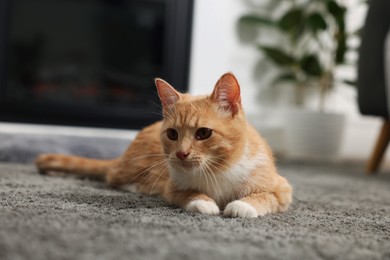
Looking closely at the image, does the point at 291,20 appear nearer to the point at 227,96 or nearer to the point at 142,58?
the point at 142,58

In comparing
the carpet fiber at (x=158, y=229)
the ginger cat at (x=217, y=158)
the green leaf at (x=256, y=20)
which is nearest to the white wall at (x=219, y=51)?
the green leaf at (x=256, y=20)

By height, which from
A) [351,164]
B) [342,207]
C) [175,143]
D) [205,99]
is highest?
[205,99]

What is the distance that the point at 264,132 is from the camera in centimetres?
331

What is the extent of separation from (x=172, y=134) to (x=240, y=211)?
0.24 metres

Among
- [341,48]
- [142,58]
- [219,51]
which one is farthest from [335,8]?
[142,58]

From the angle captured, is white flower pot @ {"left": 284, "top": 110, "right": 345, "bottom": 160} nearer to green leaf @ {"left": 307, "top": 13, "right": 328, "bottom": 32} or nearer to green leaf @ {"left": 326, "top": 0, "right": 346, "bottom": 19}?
green leaf @ {"left": 307, "top": 13, "right": 328, "bottom": 32}

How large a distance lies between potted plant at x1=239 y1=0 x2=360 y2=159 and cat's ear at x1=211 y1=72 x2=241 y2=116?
2.00 metres

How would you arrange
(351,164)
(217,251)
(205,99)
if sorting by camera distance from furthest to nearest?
(351,164) → (205,99) → (217,251)

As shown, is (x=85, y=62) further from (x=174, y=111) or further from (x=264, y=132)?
(x=174, y=111)

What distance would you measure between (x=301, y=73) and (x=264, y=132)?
0.47 m

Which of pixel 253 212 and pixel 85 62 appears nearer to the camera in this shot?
pixel 253 212

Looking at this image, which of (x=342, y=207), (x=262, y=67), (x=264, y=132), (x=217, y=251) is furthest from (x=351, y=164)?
(x=217, y=251)

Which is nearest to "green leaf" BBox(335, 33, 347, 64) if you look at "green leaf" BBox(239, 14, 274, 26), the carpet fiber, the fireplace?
"green leaf" BBox(239, 14, 274, 26)

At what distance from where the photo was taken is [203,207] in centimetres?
105
